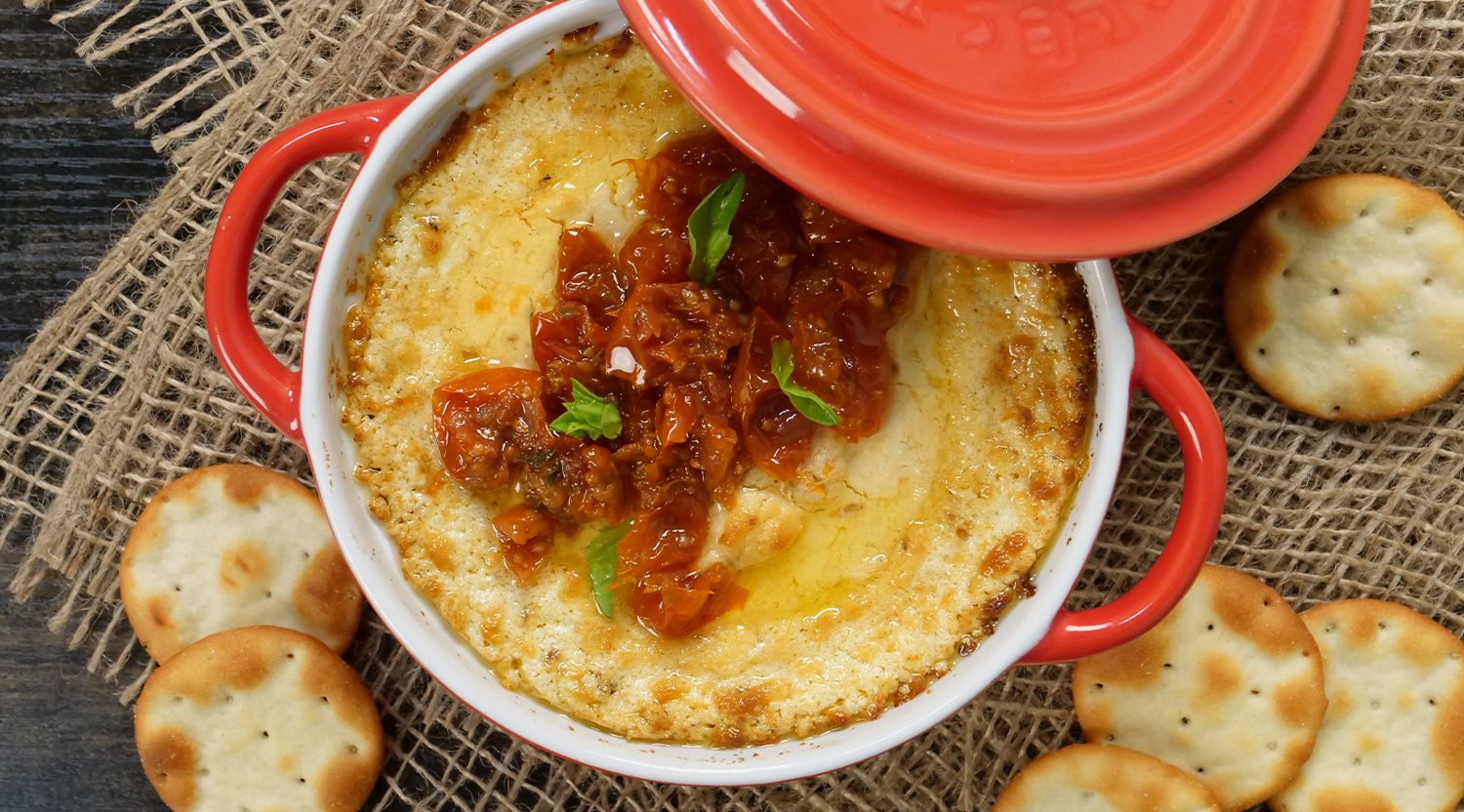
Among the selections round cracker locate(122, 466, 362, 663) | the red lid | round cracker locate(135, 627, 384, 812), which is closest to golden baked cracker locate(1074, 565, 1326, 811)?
the red lid

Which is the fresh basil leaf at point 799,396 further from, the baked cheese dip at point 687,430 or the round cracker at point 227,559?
the round cracker at point 227,559

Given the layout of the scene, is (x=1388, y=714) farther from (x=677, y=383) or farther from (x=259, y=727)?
(x=259, y=727)

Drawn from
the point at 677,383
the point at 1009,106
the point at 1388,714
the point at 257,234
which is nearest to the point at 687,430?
the point at 677,383

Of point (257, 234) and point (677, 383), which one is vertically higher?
point (257, 234)

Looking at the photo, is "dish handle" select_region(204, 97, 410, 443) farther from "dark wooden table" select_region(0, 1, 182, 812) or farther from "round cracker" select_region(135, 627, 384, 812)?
"dark wooden table" select_region(0, 1, 182, 812)

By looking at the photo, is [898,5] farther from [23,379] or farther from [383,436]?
[23,379]

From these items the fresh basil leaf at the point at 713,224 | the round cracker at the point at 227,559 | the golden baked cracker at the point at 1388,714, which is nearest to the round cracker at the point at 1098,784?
the golden baked cracker at the point at 1388,714
